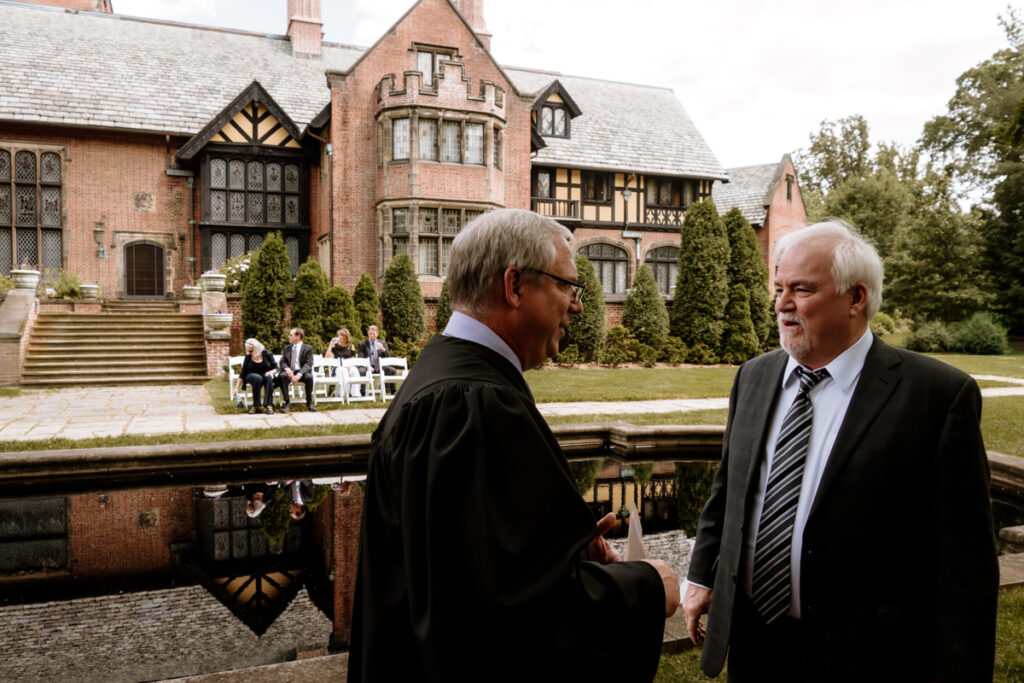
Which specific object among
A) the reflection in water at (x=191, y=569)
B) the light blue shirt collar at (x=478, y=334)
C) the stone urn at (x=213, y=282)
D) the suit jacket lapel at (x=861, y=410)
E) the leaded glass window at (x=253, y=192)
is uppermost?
the leaded glass window at (x=253, y=192)

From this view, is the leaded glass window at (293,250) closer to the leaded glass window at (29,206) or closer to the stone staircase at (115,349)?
the stone staircase at (115,349)

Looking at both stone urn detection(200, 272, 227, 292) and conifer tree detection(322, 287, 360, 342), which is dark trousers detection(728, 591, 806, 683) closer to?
conifer tree detection(322, 287, 360, 342)

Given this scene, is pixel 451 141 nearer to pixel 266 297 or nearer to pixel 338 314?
pixel 338 314

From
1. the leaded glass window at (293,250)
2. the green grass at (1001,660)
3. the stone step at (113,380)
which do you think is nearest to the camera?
the green grass at (1001,660)

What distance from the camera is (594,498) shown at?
7371 millimetres

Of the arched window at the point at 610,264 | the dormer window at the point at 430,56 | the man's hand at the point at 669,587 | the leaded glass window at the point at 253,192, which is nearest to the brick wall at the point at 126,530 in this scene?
the man's hand at the point at 669,587

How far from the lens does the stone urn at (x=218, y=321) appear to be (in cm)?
1672

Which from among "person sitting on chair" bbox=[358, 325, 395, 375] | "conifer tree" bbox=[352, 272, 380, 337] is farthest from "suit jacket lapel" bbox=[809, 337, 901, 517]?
"conifer tree" bbox=[352, 272, 380, 337]

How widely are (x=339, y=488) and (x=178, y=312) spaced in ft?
48.1

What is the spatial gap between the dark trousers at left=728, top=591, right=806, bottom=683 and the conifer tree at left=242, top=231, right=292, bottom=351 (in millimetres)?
16703

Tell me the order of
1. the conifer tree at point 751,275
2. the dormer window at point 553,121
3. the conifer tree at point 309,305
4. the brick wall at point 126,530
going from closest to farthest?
the brick wall at point 126,530 < the conifer tree at point 309,305 < the conifer tree at point 751,275 < the dormer window at point 553,121

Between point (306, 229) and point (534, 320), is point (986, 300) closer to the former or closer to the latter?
point (306, 229)

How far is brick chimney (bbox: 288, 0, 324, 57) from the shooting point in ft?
93.2

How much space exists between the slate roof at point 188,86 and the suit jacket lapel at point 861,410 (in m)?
24.7
